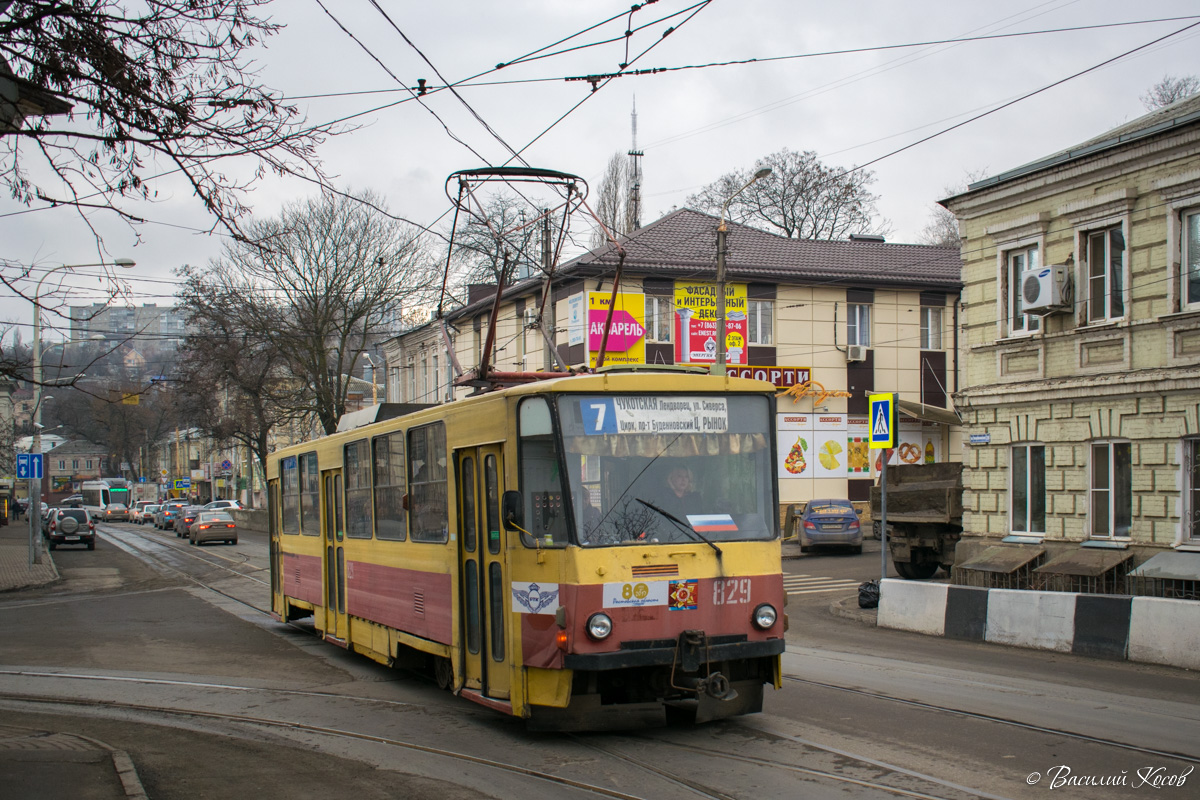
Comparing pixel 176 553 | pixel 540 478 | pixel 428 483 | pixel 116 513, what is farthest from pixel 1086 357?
pixel 116 513

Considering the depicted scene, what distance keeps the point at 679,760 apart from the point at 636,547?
147cm

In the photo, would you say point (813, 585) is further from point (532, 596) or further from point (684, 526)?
point (532, 596)

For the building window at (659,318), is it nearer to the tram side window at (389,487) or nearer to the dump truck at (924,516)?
the dump truck at (924,516)

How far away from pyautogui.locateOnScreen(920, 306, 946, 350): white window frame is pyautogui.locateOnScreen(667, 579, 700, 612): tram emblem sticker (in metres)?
33.3

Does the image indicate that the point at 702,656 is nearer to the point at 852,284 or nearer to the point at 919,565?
the point at 919,565

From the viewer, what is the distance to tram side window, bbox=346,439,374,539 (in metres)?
11.7

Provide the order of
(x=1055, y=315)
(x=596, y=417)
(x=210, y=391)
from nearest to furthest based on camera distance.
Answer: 1. (x=596, y=417)
2. (x=1055, y=315)
3. (x=210, y=391)

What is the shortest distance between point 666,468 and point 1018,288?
13.0 m

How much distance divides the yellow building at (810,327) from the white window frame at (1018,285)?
1492 centimetres

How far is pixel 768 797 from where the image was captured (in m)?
6.32

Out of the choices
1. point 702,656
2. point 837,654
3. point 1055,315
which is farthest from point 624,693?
point 1055,315

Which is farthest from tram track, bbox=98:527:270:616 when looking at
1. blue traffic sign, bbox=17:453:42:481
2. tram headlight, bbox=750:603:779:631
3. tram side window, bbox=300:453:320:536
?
tram headlight, bbox=750:603:779:631

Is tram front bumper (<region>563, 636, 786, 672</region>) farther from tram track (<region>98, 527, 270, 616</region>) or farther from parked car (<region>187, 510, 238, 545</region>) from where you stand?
parked car (<region>187, 510, 238, 545</region>)

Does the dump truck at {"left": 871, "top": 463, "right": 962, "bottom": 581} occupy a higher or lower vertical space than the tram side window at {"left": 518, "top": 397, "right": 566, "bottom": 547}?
lower
